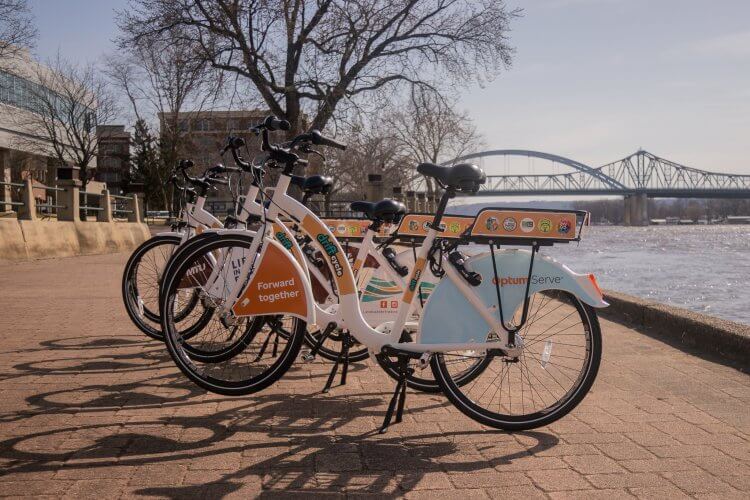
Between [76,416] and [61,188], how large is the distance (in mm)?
15851

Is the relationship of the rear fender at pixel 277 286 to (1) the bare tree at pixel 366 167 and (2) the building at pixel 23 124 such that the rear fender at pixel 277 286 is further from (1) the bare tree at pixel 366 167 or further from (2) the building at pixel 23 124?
(2) the building at pixel 23 124

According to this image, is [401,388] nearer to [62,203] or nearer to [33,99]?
[62,203]

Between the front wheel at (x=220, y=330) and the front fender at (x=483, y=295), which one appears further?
the front wheel at (x=220, y=330)

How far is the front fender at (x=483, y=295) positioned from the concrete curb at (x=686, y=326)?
2.61m

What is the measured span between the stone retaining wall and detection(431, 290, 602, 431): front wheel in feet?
42.1

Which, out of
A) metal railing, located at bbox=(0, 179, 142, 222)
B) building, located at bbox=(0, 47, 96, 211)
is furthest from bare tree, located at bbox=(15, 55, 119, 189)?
metal railing, located at bbox=(0, 179, 142, 222)

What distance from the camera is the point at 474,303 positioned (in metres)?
3.79

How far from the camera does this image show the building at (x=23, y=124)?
51750 mm

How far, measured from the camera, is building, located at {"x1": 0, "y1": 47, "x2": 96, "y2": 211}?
170 feet

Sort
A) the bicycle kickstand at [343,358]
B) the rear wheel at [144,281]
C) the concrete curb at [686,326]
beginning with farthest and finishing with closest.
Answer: the rear wheel at [144,281] → the concrete curb at [686,326] → the bicycle kickstand at [343,358]

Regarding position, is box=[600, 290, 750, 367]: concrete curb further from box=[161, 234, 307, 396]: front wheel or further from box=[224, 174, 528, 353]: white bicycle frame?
box=[161, 234, 307, 396]: front wheel

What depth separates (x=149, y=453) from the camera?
3426mm

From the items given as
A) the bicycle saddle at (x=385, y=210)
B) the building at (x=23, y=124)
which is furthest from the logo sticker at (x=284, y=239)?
the building at (x=23, y=124)

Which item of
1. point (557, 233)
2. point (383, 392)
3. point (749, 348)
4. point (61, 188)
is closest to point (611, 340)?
point (749, 348)
